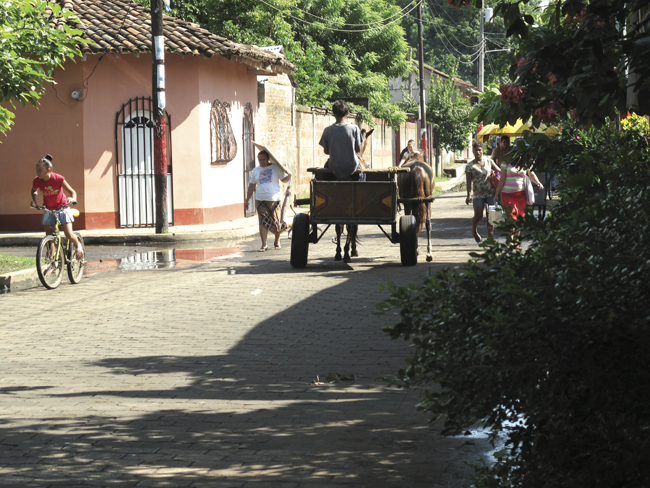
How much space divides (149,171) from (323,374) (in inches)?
602

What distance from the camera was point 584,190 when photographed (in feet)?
13.1

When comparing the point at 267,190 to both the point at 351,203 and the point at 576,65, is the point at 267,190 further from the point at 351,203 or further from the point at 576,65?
the point at 576,65

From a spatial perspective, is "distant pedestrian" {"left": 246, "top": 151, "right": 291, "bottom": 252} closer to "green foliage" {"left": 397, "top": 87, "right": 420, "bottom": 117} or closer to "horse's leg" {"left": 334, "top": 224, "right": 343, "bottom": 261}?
"horse's leg" {"left": 334, "top": 224, "right": 343, "bottom": 261}

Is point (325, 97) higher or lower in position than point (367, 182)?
higher

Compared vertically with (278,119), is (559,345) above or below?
below

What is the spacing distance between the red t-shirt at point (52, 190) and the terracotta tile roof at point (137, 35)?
25.7 feet

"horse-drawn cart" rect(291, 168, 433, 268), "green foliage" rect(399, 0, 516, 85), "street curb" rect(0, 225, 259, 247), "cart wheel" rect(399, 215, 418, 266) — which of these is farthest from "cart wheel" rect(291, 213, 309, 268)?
"green foliage" rect(399, 0, 516, 85)

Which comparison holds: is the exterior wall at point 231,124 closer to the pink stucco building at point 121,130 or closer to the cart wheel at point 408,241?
the pink stucco building at point 121,130

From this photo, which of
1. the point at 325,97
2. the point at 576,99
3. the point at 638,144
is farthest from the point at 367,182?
the point at 325,97

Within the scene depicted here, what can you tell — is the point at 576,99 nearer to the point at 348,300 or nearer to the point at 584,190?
the point at 584,190

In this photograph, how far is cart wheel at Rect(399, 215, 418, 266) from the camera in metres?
13.1

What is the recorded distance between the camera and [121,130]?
2088 cm

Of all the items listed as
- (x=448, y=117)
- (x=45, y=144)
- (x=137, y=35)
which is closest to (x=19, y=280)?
(x=45, y=144)

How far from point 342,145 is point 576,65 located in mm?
8155
